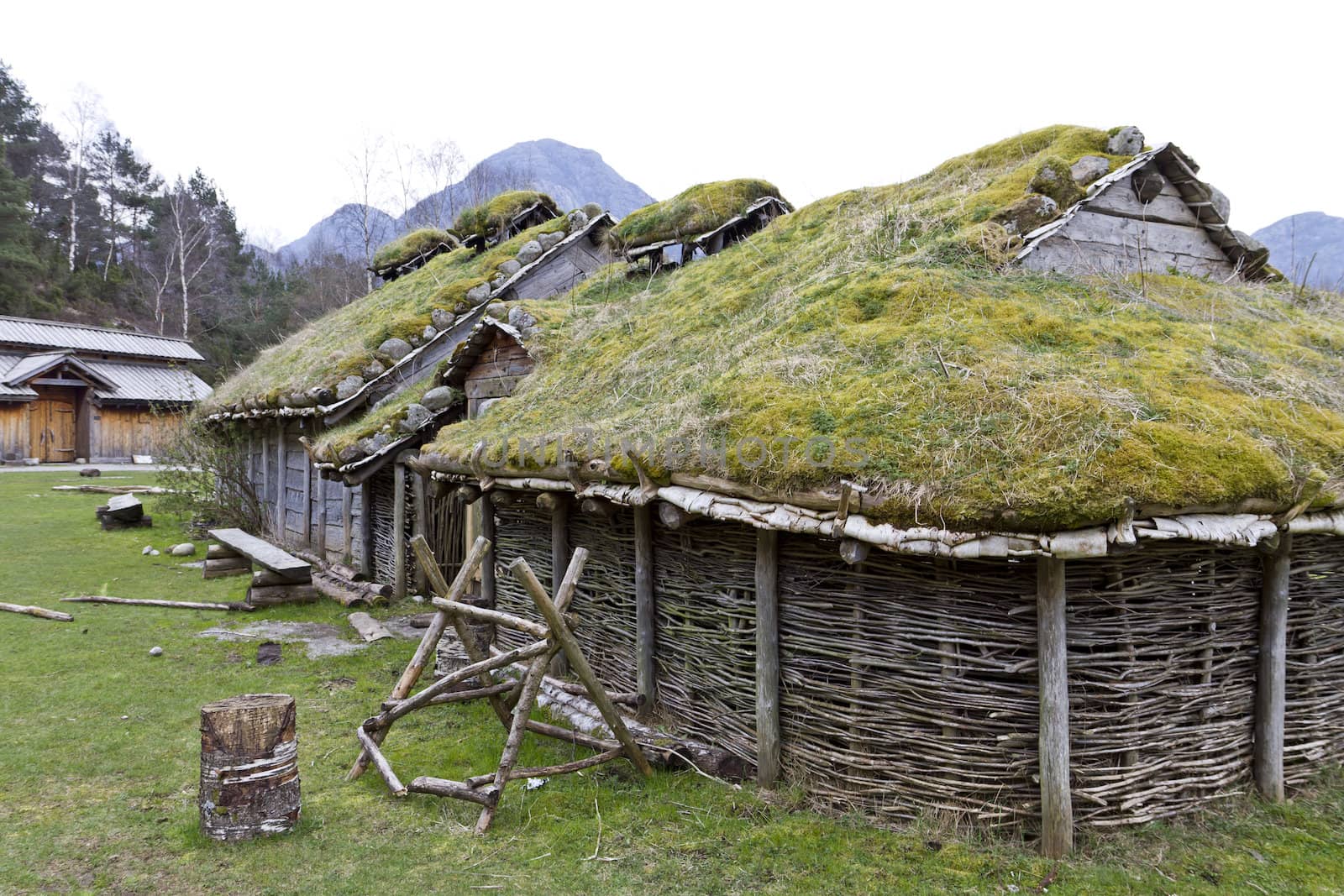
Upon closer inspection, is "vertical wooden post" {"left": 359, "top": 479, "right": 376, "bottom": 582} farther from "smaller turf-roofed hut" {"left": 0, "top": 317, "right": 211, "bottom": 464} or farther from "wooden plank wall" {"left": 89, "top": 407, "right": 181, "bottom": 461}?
"wooden plank wall" {"left": 89, "top": 407, "right": 181, "bottom": 461}

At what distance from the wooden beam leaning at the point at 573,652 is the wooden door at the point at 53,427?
112 ft

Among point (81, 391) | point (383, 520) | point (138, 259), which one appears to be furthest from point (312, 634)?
point (138, 259)

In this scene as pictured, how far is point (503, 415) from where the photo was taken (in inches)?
360

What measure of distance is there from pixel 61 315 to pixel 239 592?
34.7 metres

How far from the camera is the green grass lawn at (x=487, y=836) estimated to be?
175 inches

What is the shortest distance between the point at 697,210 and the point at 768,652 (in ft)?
28.8

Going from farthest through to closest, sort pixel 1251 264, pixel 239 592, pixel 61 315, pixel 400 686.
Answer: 1. pixel 61 315
2. pixel 239 592
3. pixel 1251 264
4. pixel 400 686

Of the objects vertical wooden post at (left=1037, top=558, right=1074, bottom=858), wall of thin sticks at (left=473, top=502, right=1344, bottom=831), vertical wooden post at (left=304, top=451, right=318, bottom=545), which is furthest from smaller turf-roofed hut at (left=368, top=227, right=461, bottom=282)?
vertical wooden post at (left=1037, top=558, right=1074, bottom=858)

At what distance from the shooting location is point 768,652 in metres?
5.45

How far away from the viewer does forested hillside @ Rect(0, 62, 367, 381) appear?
3844cm

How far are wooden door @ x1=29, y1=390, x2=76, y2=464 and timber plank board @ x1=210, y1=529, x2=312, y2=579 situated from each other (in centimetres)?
2159

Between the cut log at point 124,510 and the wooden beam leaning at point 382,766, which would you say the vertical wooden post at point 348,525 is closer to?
the cut log at point 124,510

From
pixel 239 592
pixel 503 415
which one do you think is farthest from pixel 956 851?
pixel 239 592

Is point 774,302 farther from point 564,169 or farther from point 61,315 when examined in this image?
point 564,169
